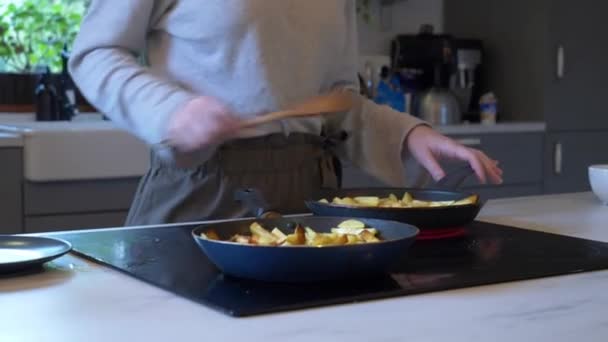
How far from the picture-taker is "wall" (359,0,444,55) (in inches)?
138

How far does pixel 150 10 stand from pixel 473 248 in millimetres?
593

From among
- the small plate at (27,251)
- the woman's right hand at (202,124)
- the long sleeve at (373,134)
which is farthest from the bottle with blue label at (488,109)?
the small plate at (27,251)

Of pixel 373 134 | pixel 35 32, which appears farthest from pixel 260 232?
pixel 35 32

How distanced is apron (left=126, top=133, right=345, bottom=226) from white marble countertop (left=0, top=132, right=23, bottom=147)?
3.17 feet

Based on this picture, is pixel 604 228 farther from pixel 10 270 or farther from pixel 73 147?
pixel 73 147

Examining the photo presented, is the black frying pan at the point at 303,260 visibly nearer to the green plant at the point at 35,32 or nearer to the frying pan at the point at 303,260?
the frying pan at the point at 303,260

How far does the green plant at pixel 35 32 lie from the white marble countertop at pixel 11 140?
781mm

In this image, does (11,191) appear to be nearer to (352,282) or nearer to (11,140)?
(11,140)

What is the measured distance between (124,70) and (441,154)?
469 millimetres

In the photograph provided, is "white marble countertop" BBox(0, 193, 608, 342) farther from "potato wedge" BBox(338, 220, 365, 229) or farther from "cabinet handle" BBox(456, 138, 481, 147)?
"cabinet handle" BBox(456, 138, 481, 147)

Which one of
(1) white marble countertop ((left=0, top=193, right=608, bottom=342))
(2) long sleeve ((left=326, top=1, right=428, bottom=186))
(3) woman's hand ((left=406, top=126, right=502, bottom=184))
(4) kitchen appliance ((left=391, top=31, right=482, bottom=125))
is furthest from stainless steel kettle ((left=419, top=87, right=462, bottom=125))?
(1) white marble countertop ((left=0, top=193, right=608, bottom=342))

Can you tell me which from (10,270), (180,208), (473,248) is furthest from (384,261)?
(180,208)

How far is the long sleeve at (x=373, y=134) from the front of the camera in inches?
56.8

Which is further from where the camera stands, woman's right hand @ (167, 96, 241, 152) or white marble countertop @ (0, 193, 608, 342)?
woman's right hand @ (167, 96, 241, 152)
